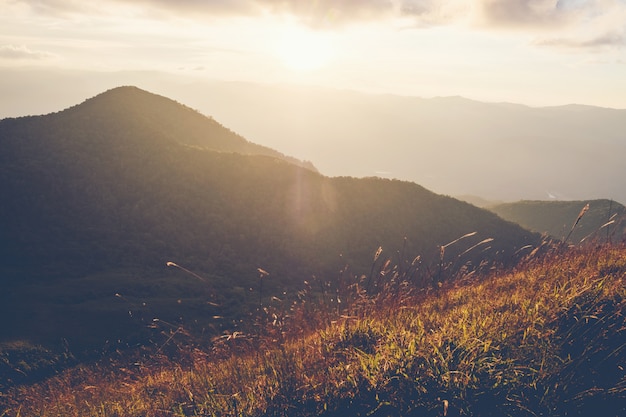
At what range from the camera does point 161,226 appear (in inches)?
1991

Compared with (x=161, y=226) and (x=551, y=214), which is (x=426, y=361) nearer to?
(x=161, y=226)

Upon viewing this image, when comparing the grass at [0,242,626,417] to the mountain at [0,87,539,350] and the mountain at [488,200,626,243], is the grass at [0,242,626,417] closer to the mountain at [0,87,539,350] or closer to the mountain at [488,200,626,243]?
the mountain at [0,87,539,350]

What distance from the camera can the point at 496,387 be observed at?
397 cm

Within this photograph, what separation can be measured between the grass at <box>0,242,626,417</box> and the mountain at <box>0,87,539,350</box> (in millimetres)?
26486

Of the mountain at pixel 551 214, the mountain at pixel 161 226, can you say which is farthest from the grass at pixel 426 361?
the mountain at pixel 551 214

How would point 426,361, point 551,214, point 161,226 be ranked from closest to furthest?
point 426,361, point 161,226, point 551,214

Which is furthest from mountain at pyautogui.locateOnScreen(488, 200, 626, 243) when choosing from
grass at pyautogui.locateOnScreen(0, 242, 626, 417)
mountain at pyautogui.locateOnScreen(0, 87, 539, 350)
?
grass at pyautogui.locateOnScreen(0, 242, 626, 417)

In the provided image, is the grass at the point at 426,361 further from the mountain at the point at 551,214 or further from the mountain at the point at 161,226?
the mountain at the point at 551,214

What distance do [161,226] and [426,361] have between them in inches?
1964

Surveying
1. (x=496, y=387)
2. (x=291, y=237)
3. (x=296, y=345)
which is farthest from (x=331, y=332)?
(x=291, y=237)

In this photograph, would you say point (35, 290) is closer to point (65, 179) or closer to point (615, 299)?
point (65, 179)

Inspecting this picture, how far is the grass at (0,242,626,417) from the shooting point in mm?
3943

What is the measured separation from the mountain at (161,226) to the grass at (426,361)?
86.9 feet

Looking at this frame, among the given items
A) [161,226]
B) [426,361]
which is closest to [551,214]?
[161,226]
